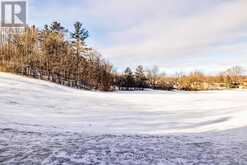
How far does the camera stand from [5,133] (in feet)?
29.2

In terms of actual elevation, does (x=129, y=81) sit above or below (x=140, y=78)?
below

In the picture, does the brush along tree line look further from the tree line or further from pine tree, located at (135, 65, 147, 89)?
pine tree, located at (135, 65, 147, 89)

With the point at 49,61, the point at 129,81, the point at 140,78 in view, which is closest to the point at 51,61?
the point at 49,61

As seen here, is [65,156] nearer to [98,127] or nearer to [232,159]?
[232,159]

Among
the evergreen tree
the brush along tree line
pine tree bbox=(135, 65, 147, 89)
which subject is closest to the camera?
the brush along tree line

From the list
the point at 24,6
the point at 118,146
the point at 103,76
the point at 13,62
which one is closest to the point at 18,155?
the point at 118,146

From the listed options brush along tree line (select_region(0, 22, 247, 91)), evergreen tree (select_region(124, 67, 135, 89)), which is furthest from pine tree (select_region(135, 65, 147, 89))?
brush along tree line (select_region(0, 22, 247, 91))

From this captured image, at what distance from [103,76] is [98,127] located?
42778 millimetres

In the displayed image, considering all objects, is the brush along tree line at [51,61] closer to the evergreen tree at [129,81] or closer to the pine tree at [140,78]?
the evergreen tree at [129,81]

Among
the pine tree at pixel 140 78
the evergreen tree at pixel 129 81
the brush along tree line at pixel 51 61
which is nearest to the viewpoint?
the brush along tree line at pixel 51 61

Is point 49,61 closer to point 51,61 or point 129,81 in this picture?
point 51,61

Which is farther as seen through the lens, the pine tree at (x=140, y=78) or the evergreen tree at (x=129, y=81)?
the pine tree at (x=140, y=78)

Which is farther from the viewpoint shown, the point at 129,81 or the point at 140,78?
the point at 140,78

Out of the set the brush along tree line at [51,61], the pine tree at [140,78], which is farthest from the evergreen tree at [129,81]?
the brush along tree line at [51,61]
